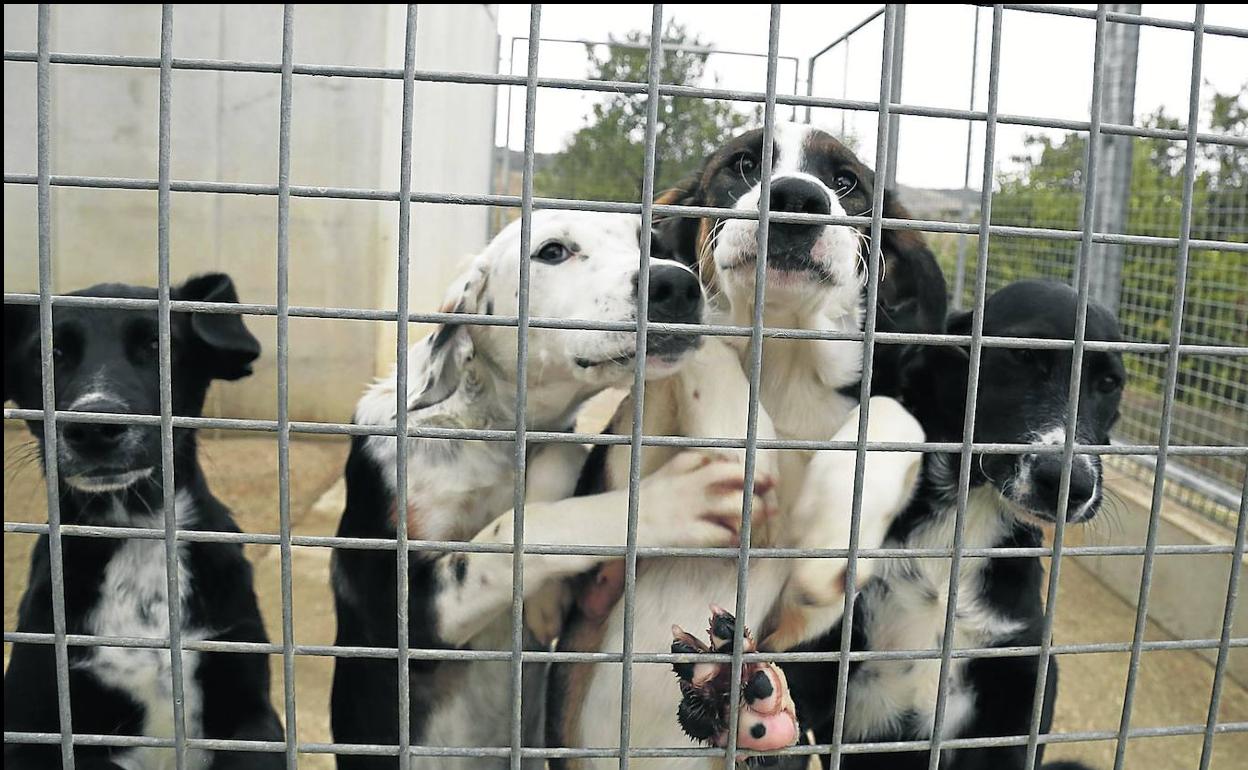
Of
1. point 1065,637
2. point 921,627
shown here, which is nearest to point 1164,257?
point 1065,637

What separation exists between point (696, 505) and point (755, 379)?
1.31 feet

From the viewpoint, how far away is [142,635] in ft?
5.41

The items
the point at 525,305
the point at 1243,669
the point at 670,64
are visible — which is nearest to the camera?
the point at 525,305

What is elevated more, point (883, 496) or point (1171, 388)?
point (1171, 388)

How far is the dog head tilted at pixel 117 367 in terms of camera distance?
1553mm

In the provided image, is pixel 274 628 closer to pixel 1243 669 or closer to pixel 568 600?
pixel 568 600

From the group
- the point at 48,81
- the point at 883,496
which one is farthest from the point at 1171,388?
the point at 48,81

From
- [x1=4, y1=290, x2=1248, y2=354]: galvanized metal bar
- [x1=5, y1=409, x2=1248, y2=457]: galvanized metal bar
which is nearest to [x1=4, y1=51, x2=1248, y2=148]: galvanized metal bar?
[x1=4, y1=290, x2=1248, y2=354]: galvanized metal bar

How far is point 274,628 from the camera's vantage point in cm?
320

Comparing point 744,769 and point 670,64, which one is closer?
point 744,769

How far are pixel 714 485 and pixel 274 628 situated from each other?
2.30 meters

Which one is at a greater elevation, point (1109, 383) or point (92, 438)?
point (1109, 383)

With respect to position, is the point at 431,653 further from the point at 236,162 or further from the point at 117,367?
the point at 236,162

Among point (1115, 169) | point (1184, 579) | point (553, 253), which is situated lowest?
point (1184, 579)
